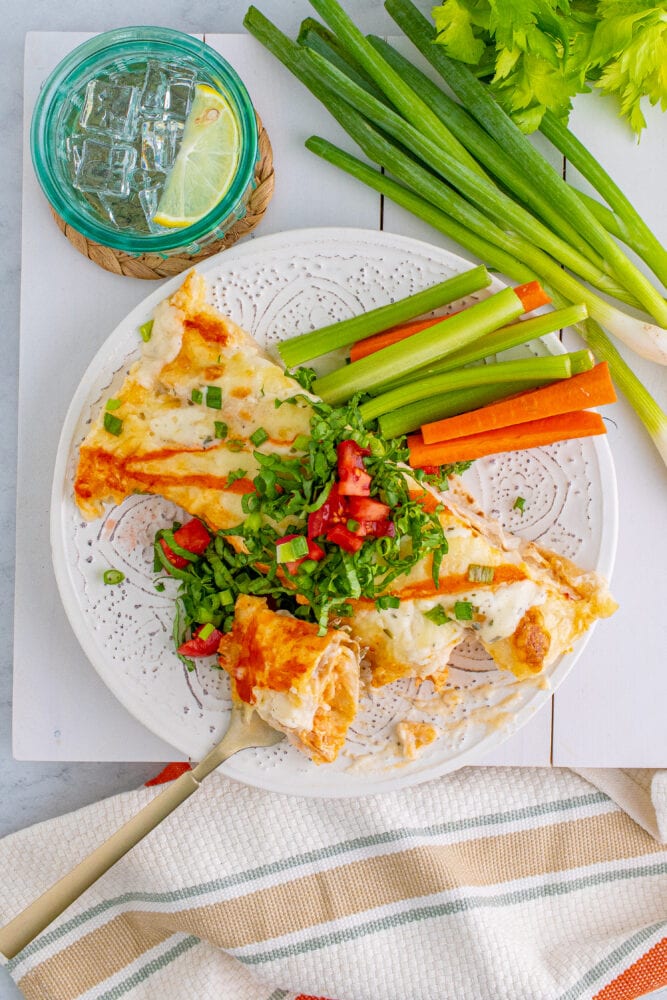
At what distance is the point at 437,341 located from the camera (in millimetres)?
2830

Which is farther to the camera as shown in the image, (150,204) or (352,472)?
(150,204)

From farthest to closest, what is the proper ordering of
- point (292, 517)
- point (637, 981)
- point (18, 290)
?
1. point (18, 290)
2. point (637, 981)
3. point (292, 517)

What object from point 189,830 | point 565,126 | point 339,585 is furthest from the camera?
point 189,830

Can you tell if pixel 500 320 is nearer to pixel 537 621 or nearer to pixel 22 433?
pixel 537 621

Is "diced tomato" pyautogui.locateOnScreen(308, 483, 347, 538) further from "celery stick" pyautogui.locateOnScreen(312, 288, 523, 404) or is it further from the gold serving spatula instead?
the gold serving spatula

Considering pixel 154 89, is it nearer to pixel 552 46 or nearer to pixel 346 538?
pixel 552 46

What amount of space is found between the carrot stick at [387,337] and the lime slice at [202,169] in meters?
0.64

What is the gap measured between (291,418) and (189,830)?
1.62m

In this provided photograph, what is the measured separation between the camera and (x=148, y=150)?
288 centimetres

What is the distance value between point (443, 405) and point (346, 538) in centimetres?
60

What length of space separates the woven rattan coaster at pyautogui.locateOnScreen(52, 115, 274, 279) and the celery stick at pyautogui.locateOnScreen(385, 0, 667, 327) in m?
0.62

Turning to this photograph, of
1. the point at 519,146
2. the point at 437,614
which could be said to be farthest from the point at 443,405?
the point at 519,146

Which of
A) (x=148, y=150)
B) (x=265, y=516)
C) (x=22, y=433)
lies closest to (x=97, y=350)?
(x=22, y=433)

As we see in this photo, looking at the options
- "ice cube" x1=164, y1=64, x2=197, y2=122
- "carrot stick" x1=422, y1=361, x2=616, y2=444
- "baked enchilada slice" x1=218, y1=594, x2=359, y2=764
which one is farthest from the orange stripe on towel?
"ice cube" x1=164, y1=64, x2=197, y2=122
